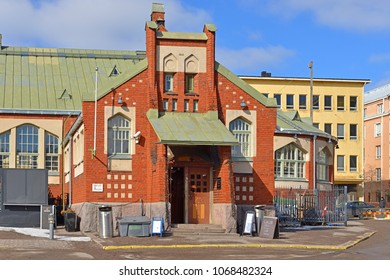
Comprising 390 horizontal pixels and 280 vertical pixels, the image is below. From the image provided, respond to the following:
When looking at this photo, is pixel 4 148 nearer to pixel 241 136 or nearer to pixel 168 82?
pixel 168 82

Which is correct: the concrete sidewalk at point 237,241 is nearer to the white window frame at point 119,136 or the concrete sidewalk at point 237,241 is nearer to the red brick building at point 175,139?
the red brick building at point 175,139

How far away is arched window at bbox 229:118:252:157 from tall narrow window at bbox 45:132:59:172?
44.1ft

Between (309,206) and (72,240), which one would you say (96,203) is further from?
(309,206)

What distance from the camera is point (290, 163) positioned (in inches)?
1832

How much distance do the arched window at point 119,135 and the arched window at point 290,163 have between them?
15.0 metres

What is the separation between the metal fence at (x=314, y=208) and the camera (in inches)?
1566

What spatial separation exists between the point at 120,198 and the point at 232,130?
608 cm

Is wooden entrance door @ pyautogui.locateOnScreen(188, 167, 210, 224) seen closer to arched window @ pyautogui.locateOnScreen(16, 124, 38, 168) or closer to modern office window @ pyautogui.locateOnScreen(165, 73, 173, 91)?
modern office window @ pyautogui.locateOnScreen(165, 73, 173, 91)

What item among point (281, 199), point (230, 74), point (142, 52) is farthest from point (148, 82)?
point (142, 52)

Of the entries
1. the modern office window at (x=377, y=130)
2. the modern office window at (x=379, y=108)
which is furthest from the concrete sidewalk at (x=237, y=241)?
the modern office window at (x=379, y=108)

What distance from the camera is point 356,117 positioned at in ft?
286

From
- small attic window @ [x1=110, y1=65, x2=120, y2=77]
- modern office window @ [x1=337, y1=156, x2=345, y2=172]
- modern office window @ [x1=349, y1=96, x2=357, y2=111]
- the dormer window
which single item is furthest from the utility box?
modern office window @ [x1=349, y1=96, x2=357, y2=111]

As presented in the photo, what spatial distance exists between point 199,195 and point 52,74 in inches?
712

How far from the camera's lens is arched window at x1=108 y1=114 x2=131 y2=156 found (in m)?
Answer: 33.2
